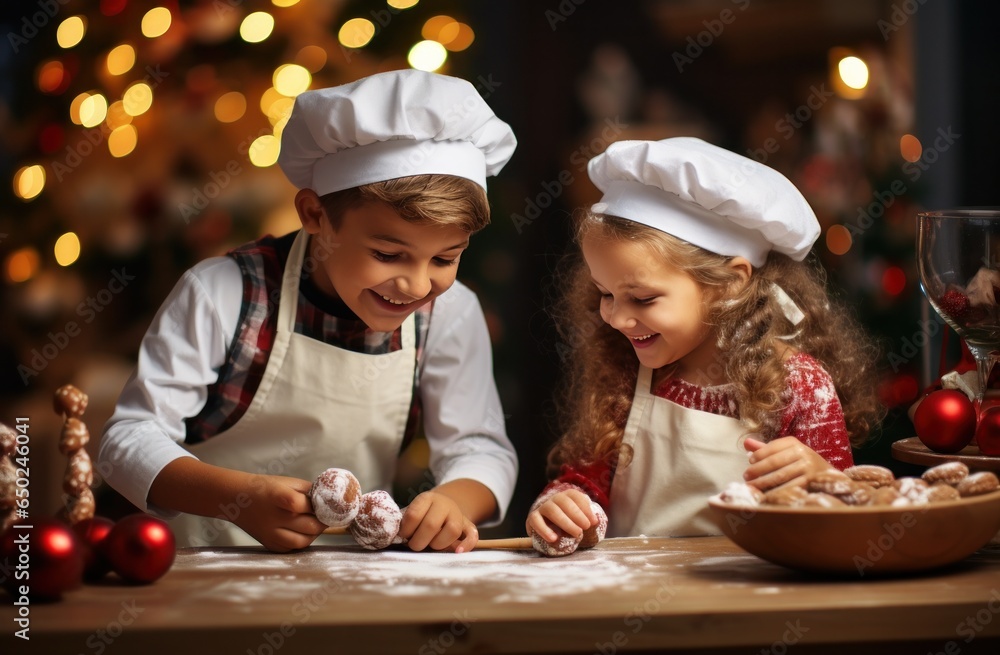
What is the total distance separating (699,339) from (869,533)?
0.58 metres

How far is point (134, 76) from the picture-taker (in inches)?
98.7

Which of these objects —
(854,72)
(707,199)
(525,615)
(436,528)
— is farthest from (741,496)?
(854,72)

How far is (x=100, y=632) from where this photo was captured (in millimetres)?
927

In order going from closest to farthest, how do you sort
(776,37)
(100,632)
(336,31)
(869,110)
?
1. (100,632)
2. (336,31)
3. (869,110)
4. (776,37)

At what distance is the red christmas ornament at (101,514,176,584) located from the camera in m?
1.07

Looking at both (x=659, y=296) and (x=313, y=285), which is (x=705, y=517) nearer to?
(x=659, y=296)

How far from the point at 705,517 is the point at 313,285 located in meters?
0.76

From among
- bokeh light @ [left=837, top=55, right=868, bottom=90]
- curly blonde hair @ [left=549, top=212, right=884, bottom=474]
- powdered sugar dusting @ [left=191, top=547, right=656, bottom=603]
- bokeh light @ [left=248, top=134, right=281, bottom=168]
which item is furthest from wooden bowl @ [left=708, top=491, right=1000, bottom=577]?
bokeh light @ [left=837, top=55, right=868, bottom=90]

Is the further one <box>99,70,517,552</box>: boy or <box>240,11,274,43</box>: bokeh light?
<box>240,11,274,43</box>: bokeh light

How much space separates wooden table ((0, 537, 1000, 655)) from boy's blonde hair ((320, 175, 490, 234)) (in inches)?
23.4

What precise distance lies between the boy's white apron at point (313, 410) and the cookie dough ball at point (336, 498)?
1.31 ft

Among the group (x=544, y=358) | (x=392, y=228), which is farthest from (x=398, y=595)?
(x=544, y=358)

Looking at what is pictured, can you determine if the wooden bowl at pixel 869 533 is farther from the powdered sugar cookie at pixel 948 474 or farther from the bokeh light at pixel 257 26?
the bokeh light at pixel 257 26

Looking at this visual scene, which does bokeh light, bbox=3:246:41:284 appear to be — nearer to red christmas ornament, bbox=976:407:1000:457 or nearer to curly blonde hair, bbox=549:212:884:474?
curly blonde hair, bbox=549:212:884:474
